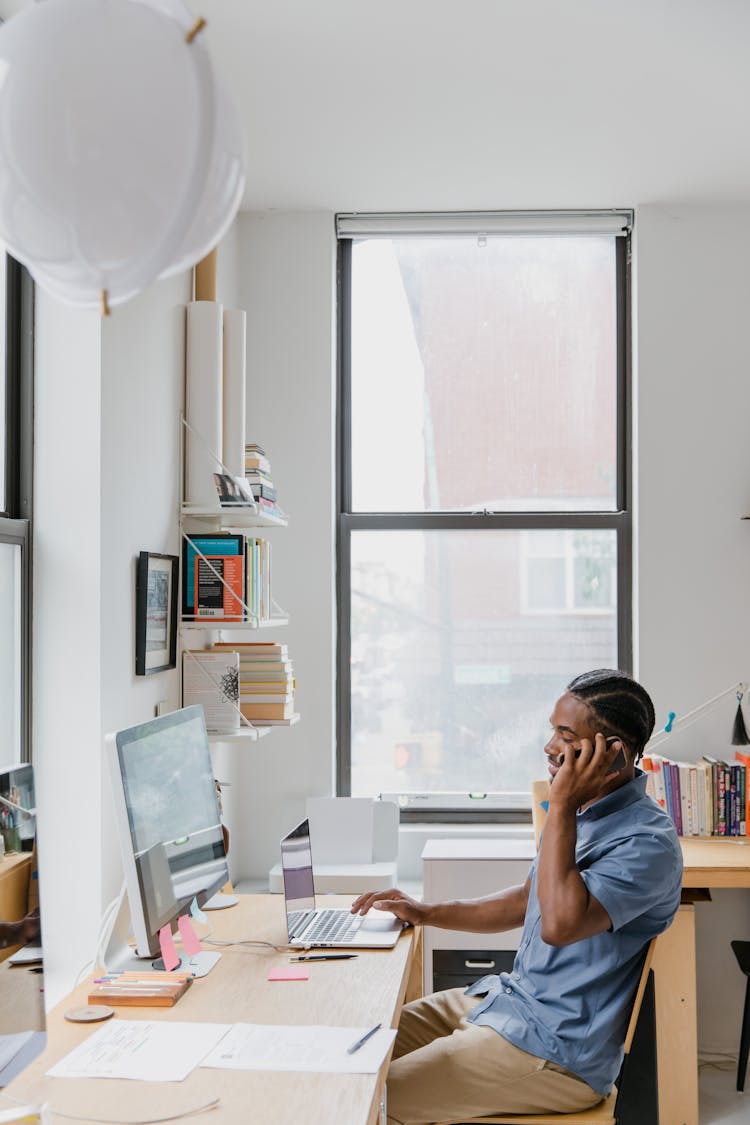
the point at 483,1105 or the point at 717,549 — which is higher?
the point at 717,549

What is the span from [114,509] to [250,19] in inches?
48.2

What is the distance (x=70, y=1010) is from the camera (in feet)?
6.24

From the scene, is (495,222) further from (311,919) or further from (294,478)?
(311,919)

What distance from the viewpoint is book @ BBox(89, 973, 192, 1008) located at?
193 cm

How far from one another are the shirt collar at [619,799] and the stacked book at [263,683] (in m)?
1.43

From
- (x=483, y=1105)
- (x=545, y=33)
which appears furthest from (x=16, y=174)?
(x=545, y=33)

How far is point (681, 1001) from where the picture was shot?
127 inches

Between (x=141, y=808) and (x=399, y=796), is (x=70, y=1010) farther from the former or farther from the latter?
(x=399, y=796)

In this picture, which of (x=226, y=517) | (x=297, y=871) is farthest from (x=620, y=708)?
(x=226, y=517)

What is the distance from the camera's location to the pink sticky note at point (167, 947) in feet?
6.75

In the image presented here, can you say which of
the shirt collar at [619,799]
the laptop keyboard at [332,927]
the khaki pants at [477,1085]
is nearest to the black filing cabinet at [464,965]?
the laptop keyboard at [332,927]

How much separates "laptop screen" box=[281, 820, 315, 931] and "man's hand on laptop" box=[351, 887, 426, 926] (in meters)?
0.11

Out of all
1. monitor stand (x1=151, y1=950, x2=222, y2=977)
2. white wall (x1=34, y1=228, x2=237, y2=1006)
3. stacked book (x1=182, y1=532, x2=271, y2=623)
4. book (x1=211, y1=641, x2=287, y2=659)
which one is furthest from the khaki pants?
book (x1=211, y1=641, x2=287, y2=659)

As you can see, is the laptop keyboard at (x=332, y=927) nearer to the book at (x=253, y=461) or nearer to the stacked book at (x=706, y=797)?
the book at (x=253, y=461)
